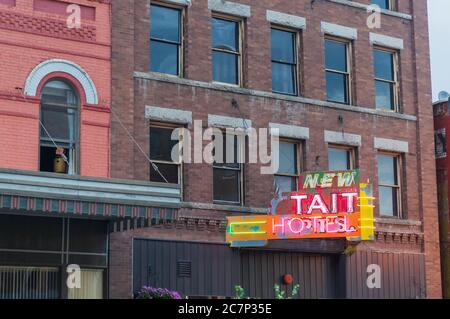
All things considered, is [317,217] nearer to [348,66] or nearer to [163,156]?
[163,156]

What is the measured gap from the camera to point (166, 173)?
20.2m

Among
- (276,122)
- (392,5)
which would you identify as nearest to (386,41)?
(392,5)

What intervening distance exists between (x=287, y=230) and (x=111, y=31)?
613 centimetres

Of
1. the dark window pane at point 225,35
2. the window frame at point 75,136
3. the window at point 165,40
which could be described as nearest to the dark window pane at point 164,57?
the window at point 165,40

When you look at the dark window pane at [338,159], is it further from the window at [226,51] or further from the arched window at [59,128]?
the arched window at [59,128]

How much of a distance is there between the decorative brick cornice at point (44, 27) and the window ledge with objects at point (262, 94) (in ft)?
5.25

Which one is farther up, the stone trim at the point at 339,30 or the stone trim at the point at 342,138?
the stone trim at the point at 339,30

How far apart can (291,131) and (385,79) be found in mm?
4300

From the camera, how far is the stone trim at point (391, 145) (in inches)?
942

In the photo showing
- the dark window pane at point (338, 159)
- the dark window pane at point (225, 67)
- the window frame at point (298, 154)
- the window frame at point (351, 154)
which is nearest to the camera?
the dark window pane at point (225, 67)

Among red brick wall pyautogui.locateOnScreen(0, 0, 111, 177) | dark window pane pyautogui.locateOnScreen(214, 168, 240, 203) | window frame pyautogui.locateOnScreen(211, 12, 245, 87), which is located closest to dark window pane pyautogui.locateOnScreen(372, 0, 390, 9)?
window frame pyautogui.locateOnScreen(211, 12, 245, 87)

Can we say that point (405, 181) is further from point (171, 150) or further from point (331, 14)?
point (171, 150)

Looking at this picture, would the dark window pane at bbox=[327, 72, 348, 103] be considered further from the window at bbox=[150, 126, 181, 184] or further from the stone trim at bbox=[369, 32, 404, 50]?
the window at bbox=[150, 126, 181, 184]

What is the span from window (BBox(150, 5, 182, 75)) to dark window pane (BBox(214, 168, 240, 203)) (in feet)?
9.04
